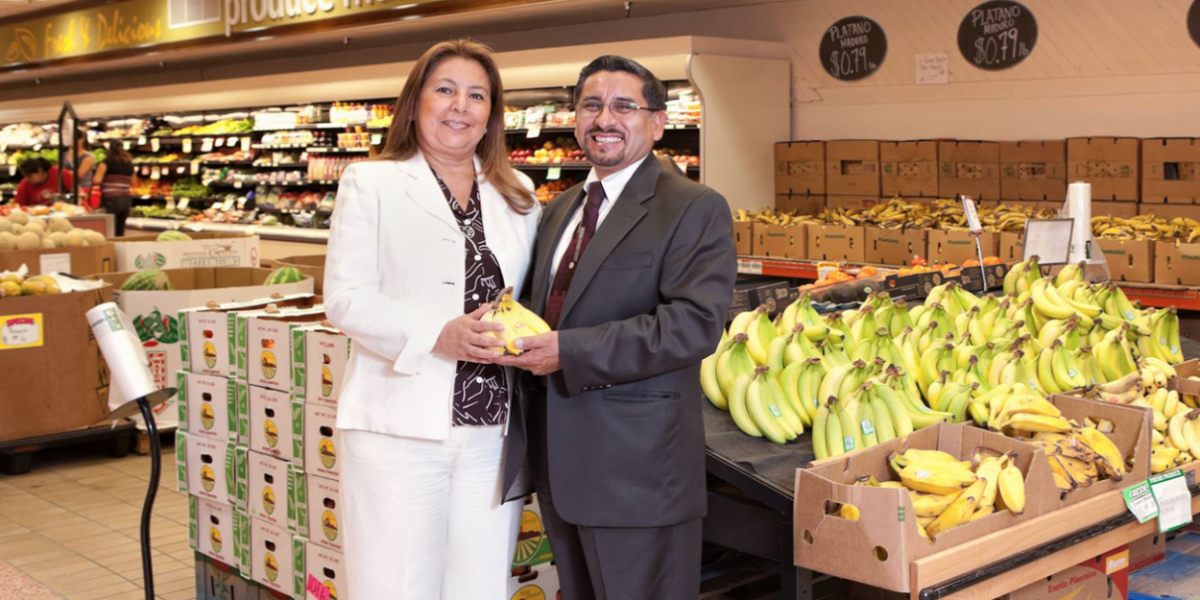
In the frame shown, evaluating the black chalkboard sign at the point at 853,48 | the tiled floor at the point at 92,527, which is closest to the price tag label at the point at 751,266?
the black chalkboard sign at the point at 853,48

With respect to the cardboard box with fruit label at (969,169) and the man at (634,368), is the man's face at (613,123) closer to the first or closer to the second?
the man at (634,368)

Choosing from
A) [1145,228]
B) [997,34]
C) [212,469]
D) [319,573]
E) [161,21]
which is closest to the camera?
[319,573]

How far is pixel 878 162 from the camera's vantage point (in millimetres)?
7848

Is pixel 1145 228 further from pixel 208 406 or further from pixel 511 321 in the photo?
pixel 511 321

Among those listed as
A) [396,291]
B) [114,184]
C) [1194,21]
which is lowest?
[396,291]

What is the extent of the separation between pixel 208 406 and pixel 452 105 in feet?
6.11

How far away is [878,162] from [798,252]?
36.6 inches

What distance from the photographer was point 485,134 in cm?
257

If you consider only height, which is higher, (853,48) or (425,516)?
(853,48)

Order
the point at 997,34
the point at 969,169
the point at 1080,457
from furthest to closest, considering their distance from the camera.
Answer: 1. the point at 997,34
2. the point at 969,169
3. the point at 1080,457

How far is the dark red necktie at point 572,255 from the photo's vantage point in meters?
2.36

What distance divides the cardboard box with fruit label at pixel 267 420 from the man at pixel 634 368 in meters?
1.41

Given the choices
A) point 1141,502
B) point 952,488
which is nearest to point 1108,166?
point 1141,502

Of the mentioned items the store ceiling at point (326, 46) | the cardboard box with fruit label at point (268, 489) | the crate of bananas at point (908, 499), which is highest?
the store ceiling at point (326, 46)
